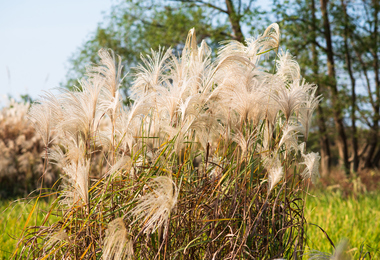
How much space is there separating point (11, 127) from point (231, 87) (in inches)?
232

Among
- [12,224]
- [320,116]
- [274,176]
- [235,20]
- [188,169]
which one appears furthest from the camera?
[320,116]

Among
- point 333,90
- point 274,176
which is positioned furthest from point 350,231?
point 333,90

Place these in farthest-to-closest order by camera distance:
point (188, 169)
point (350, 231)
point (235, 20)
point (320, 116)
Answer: point (320, 116)
point (235, 20)
point (350, 231)
point (188, 169)

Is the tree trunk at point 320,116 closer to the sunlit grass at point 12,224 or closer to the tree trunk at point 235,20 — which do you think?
the tree trunk at point 235,20

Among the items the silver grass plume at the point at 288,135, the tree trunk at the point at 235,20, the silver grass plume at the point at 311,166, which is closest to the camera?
the silver grass plume at the point at 288,135

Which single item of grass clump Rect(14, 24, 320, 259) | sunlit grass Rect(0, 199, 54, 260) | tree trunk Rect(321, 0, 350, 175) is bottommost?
sunlit grass Rect(0, 199, 54, 260)

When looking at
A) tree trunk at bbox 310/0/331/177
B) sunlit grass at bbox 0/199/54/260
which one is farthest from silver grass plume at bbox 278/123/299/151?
tree trunk at bbox 310/0/331/177

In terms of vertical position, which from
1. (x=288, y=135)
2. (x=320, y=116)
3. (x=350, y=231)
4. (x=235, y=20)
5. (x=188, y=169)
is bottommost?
(x=350, y=231)

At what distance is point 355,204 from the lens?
4980mm

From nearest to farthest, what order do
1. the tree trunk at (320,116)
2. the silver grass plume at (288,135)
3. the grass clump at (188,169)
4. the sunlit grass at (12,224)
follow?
the grass clump at (188,169) → the silver grass plume at (288,135) → the sunlit grass at (12,224) → the tree trunk at (320,116)

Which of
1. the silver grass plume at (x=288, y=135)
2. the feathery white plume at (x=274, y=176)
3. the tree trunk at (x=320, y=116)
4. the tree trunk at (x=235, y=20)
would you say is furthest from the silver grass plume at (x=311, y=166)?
the tree trunk at (x=320, y=116)

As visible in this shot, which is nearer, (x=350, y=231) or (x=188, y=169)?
(x=188, y=169)

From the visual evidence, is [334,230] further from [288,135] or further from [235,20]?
[235,20]

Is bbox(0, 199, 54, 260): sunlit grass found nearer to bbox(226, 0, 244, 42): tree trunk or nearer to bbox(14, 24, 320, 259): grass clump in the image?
bbox(14, 24, 320, 259): grass clump
